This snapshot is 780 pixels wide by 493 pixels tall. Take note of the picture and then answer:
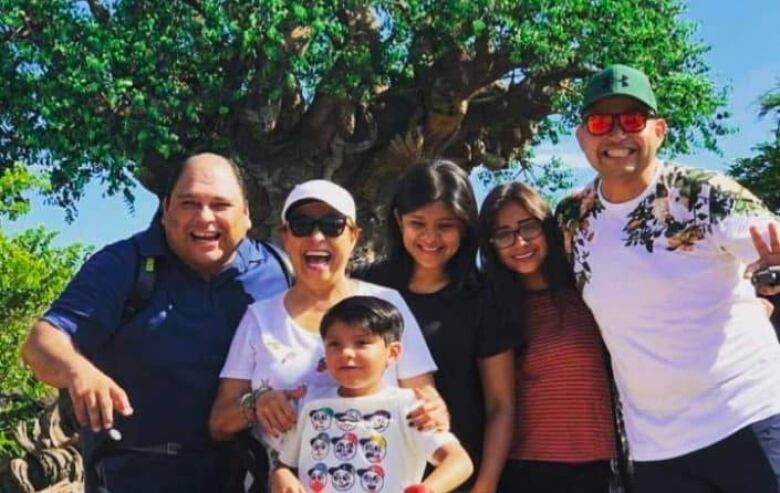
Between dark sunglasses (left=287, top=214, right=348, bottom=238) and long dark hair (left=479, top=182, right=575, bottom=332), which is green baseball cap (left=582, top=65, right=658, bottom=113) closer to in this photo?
long dark hair (left=479, top=182, right=575, bottom=332)

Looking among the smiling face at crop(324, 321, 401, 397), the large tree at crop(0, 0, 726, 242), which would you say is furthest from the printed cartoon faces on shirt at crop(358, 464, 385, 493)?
the large tree at crop(0, 0, 726, 242)

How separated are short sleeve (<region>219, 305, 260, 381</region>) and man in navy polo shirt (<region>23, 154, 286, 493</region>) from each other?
11 cm

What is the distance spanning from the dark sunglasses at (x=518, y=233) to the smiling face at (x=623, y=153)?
26cm

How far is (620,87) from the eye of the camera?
122 inches

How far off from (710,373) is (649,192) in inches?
21.0

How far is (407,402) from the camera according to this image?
2.88 m

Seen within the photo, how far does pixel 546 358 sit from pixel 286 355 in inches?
31.8

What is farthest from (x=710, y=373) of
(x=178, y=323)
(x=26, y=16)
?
(x=26, y=16)

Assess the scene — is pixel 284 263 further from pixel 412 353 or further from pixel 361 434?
pixel 361 434

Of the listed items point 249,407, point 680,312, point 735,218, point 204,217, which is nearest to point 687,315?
point 680,312

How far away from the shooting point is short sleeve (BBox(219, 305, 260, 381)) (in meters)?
2.99

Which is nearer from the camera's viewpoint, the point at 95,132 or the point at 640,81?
the point at 640,81

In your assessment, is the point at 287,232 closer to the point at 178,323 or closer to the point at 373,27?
A: the point at 178,323

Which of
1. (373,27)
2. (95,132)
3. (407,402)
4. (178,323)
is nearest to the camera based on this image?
(407,402)
